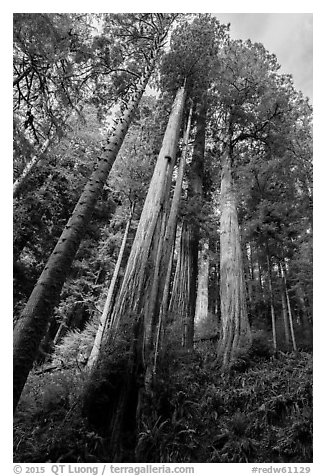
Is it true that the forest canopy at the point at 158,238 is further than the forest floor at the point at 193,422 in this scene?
Yes

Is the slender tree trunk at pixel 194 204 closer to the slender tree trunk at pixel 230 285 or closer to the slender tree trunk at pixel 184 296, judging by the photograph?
the slender tree trunk at pixel 184 296

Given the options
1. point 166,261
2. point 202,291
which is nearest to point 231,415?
point 166,261

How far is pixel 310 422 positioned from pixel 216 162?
28.1 feet

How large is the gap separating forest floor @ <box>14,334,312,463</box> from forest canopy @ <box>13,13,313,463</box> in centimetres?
2

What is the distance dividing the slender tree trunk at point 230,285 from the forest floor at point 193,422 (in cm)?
89

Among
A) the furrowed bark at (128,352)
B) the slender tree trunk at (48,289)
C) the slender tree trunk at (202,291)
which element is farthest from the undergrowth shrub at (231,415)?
the slender tree trunk at (202,291)

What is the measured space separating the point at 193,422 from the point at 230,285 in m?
3.40

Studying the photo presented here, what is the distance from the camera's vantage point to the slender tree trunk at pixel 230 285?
5738 millimetres

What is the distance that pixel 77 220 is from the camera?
3615 millimetres

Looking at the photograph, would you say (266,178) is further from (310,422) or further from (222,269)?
(310,422)

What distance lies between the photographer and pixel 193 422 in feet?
12.3

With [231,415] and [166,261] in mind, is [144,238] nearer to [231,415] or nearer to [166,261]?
[166,261]

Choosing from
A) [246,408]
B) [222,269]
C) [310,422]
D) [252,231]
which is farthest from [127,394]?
[252,231]

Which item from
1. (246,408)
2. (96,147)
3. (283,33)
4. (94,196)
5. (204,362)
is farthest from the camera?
(96,147)
